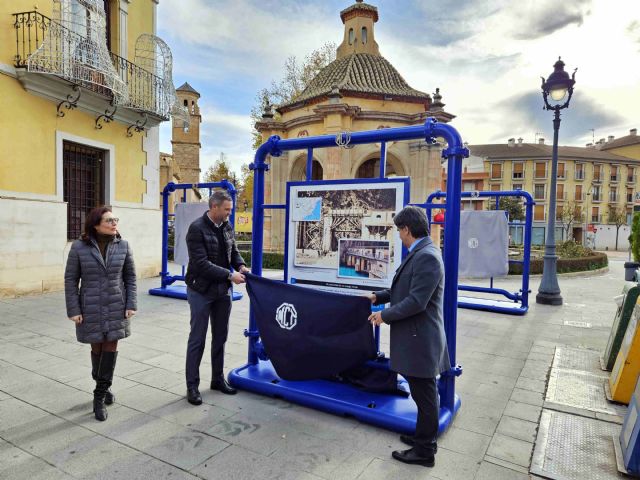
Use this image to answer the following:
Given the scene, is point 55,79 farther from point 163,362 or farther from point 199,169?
point 199,169

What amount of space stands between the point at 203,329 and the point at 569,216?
55984 mm

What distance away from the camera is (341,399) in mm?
3479

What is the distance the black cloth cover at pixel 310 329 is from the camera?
10.7 ft

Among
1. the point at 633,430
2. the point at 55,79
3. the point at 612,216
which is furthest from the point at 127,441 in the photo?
the point at 612,216

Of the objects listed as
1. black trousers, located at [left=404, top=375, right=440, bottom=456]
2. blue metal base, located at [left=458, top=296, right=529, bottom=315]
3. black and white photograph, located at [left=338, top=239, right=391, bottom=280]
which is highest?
black and white photograph, located at [left=338, top=239, right=391, bottom=280]

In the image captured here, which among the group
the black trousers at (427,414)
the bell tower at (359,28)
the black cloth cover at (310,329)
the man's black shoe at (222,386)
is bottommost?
the man's black shoe at (222,386)

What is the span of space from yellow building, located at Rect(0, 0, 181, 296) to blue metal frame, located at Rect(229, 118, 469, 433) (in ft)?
22.7

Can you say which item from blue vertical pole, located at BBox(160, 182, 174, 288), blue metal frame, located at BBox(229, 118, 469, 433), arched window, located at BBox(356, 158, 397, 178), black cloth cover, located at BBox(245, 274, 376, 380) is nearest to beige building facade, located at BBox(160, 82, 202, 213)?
arched window, located at BBox(356, 158, 397, 178)

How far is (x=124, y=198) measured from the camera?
11.0 m

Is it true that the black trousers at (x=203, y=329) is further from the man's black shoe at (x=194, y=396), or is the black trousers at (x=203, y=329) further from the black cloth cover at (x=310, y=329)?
the black cloth cover at (x=310, y=329)

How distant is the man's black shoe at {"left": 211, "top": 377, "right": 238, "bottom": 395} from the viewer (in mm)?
3855

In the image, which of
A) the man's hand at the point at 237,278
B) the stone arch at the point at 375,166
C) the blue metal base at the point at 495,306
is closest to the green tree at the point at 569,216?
the stone arch at the point at 375,166

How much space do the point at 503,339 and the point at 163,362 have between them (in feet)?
15.8

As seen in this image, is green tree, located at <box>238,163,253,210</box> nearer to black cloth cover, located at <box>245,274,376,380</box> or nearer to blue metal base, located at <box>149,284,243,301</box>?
blue metal base, located at <box>149,284,243,301</box>
